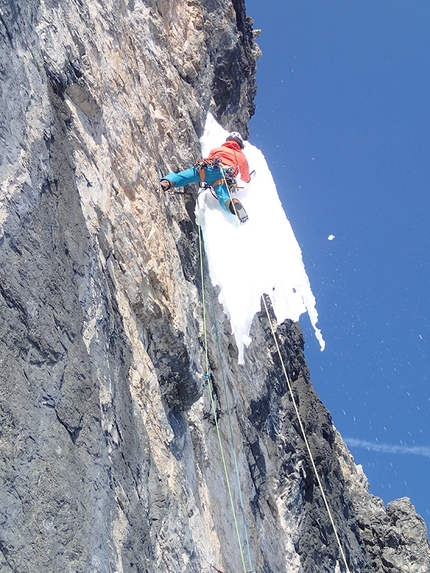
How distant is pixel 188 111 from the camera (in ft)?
32.6

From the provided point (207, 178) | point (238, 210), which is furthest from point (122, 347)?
point (238, 210)

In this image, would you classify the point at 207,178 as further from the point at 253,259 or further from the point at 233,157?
the point at 253,259

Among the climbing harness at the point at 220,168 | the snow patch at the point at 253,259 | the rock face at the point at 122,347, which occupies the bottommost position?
the rock face at the point at 122,347

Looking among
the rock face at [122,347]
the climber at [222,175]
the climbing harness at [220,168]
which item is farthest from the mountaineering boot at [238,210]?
the rock face at [122,347]

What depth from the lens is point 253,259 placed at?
29.4 feet

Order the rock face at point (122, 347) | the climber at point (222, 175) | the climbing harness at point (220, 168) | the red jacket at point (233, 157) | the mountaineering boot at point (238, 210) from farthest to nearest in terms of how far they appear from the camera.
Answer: the red jacket at point (233, 157) < the mountaineering boot at point (238, 210) < the climbing harness at point (220, 168) < the climber at point (222, 175) < the rock face at point (122, 347)

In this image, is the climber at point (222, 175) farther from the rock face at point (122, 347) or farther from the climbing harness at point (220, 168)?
the rock face at point (122, 347)

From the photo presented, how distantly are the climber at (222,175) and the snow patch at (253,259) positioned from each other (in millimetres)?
212

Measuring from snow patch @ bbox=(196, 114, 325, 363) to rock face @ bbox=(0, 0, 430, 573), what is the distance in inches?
13.2

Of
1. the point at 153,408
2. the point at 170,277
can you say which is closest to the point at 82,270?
the point at 153,408

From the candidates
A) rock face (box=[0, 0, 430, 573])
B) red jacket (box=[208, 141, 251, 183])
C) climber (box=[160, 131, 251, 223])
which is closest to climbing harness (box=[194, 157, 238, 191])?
climber (box=[160, 131, 251, 223])

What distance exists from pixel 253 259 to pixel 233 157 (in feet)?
5.79

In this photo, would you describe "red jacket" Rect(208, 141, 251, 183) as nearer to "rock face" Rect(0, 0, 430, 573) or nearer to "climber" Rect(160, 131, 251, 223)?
"climber" Rect(160, 131, 251, 223)

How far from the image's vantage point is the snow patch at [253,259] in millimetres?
8562
